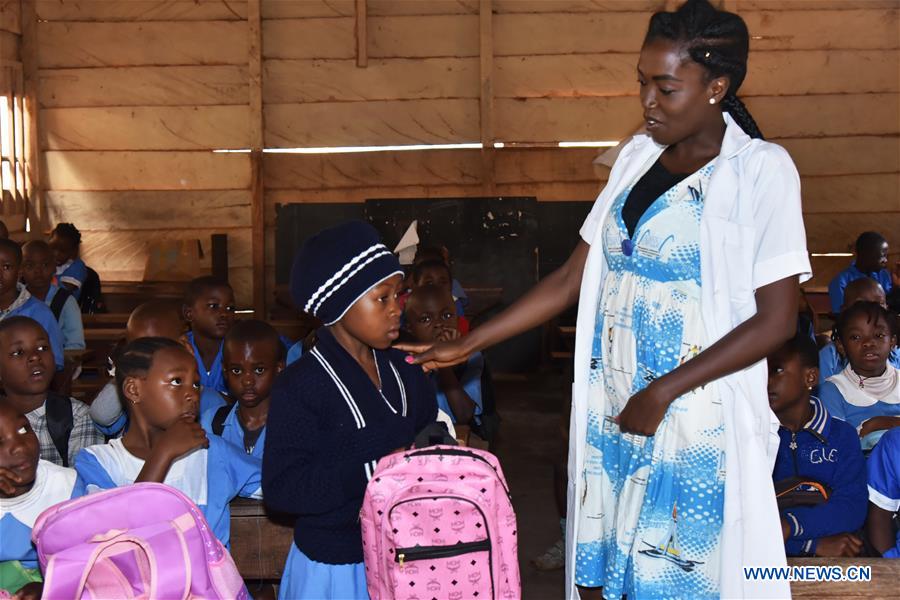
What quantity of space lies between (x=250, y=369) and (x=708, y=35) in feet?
7.52

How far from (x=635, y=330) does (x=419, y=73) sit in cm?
807

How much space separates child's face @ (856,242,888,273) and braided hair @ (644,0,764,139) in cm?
577

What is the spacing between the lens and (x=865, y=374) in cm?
432

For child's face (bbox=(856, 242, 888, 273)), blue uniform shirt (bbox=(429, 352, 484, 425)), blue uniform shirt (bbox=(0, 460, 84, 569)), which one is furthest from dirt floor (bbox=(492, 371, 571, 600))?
child's face (bbox=(856, 242, 888, 273))

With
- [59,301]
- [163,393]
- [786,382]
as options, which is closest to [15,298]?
[59,301]

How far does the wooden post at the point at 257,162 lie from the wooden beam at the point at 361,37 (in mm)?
946

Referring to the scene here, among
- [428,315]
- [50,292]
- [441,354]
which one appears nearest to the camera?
[441,354]

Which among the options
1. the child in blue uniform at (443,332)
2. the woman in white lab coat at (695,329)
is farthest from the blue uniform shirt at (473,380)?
the woman in white lab coat at (695,329)

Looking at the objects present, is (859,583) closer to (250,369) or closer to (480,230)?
(250,369)

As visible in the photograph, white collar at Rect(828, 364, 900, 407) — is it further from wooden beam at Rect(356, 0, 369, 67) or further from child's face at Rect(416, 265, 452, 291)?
wooden beam at Rect(356, 0, 369, 67)

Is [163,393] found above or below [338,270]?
below

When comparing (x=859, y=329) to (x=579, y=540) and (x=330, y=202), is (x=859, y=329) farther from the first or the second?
(x=330, y=202)

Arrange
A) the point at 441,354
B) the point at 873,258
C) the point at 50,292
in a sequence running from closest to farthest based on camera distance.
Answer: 1. the point at 441,354
2. the point at 50,292
3. the point at 873,258

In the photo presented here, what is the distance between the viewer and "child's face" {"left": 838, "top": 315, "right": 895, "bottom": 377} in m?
4.29
